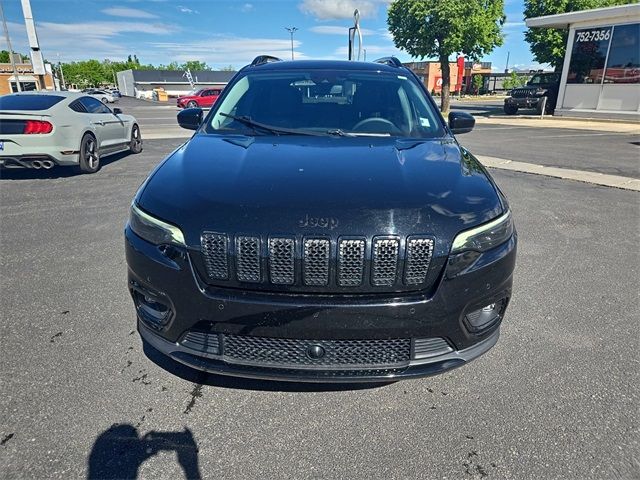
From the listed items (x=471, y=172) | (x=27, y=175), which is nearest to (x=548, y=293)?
(x=471, y=172)

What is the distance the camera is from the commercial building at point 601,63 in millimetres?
18078

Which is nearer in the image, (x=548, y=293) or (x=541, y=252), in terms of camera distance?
(x=548, y=293)

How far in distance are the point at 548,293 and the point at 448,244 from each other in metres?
2.01

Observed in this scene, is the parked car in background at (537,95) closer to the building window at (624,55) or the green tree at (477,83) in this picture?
the building window at (624,55)

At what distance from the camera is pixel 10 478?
1753mm

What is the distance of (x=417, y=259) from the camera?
181 cm

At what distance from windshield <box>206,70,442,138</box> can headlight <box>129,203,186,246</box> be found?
3.73 feet

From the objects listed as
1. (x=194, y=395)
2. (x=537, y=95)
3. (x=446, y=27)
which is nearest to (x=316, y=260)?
(x=194, y=395)

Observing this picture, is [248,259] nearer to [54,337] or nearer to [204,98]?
[54,337]

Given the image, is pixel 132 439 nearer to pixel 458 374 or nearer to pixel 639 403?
pixel 458 374

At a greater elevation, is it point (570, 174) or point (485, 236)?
point (485, 236)

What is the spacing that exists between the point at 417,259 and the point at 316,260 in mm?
431

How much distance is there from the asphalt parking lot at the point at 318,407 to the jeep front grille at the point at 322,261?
0.74 metres

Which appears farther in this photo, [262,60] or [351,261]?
[262,60]
